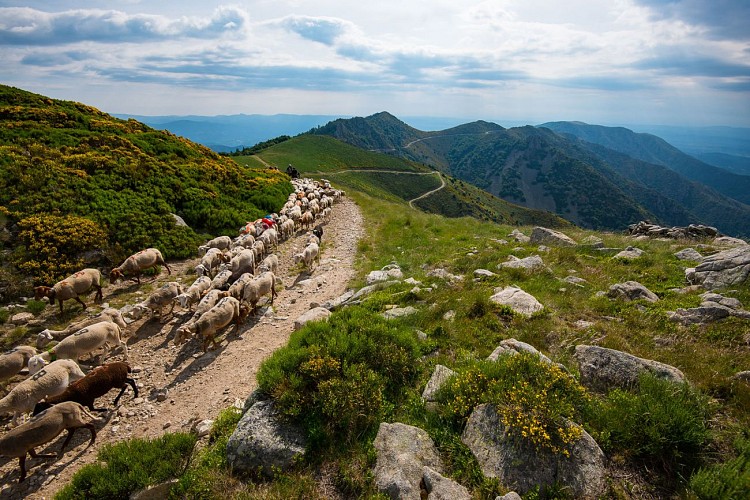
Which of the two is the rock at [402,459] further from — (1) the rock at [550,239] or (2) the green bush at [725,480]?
(1) the rock at [550,239]

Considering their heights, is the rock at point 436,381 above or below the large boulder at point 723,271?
below

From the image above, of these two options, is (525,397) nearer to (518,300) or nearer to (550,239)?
(518,300)

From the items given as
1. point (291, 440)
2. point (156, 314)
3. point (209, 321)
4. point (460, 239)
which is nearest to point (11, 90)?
point (156, 314)

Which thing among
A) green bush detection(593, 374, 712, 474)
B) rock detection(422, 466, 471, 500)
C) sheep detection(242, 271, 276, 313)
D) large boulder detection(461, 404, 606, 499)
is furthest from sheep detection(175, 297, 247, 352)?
green bush detection(593, 374, 712, 474)

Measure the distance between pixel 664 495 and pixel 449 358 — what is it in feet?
14.3

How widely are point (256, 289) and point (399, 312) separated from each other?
6240mm

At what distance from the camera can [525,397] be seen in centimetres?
619

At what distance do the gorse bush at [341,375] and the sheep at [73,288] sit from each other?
34.0 ft

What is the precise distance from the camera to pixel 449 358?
8656mm

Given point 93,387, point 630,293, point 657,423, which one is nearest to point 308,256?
point 93,387

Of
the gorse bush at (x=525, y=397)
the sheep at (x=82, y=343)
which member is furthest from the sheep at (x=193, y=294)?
the gorse bush at (x=525, y=397)

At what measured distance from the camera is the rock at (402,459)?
5535mm

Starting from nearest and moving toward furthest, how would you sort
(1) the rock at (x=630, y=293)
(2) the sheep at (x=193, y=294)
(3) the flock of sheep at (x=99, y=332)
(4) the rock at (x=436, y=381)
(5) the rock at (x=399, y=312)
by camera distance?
(4) the rock at (x=436, y=381) → (3) the flock of sheep at (x=99, y=332) → (5) the rock at (x=399, y=312) → (1) the rock at (x=630, y=293) → (2) the sheep at (x=193, y=294)

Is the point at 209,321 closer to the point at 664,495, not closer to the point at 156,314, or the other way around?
the point at 156,314
